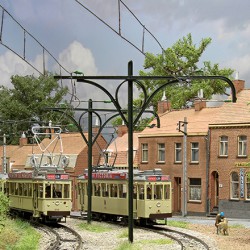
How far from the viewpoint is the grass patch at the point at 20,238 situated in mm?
24867

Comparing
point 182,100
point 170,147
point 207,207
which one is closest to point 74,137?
point 182,100

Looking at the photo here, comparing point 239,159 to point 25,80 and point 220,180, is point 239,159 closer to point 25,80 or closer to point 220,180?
point 220,180

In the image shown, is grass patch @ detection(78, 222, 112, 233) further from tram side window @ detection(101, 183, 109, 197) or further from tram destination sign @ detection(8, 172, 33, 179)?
tram destination sign @ detection(8, 172, 33, 179)

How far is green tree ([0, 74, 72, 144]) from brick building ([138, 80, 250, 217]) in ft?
111

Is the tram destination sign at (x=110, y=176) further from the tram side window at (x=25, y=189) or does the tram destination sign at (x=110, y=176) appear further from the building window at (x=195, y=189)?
the building window at (x=195, y=189)

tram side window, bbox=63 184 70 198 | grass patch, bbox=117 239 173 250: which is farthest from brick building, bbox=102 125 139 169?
grass patch, bbox=117 239 173 250

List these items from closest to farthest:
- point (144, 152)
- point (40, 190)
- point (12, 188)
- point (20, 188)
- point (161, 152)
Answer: point (40, 190) → point (20, 188) → point (12, 188) → point (161, 152) → point (144, 152)

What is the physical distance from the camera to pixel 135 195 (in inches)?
1351

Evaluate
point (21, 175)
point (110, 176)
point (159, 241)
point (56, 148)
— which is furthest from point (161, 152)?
point (159, 241)

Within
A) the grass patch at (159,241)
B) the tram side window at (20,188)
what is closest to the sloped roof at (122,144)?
the tram side window at (20,188)

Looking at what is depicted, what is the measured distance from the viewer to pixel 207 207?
159 feet

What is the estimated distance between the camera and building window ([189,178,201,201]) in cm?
4950

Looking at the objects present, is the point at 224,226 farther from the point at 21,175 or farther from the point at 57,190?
the point at 21,175

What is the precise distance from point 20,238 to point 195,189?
23.3 meters
